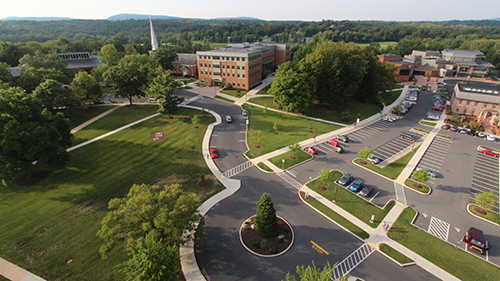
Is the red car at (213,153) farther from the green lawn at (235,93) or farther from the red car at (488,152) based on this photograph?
the red car at (488,152)

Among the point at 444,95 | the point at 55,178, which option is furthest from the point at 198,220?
the point at 444,95

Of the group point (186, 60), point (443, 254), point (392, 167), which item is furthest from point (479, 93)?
point (186, 60)

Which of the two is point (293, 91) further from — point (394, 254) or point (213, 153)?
point (394, 254)

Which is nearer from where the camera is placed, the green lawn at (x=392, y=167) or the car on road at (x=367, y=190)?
the car on road at (x=367, y=190)

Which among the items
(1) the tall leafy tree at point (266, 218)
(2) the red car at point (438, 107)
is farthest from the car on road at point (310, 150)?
(2) the red car at point (438, 107)

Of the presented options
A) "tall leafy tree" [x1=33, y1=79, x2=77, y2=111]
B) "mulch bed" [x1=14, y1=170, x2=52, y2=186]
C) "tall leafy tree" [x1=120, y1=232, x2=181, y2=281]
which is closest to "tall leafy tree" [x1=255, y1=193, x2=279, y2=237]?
"tall leafy tree" [x1=120, y1=232, x2=181, y2=281]

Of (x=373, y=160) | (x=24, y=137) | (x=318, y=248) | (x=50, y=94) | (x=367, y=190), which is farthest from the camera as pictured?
(x=50, y=94)

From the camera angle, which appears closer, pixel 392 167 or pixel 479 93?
pixel 392 167
